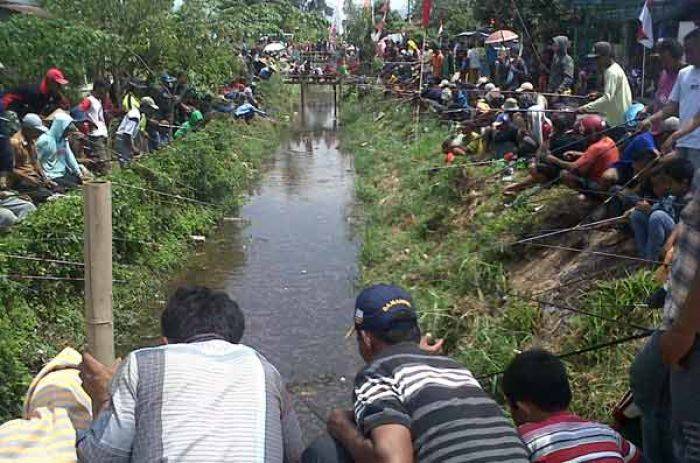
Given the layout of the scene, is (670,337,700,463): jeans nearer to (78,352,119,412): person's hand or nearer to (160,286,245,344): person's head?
(160,286,245,344): person's head

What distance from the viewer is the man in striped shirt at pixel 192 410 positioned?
2193mm

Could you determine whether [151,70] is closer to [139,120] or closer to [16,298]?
[139,120]

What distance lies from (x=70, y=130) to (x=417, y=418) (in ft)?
28.8

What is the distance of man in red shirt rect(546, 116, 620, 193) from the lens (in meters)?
7.28

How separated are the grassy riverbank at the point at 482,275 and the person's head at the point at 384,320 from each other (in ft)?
9.33

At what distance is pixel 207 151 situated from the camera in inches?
474

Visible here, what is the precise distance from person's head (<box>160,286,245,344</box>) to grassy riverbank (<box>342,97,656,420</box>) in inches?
127

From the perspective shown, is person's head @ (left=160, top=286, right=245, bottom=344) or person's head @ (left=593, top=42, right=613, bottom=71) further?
person's head @ (left=593, top=42, right=613, bottom=71)

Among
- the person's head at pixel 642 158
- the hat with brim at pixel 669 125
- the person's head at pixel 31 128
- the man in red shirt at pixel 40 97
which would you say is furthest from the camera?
the man in red shirt at pixel 40 97

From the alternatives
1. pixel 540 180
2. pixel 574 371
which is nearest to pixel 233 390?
pixel 574 371

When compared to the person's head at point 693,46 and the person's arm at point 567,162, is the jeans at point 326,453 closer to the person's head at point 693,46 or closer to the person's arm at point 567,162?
the person's head at point 693,46

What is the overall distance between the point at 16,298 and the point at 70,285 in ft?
3.57

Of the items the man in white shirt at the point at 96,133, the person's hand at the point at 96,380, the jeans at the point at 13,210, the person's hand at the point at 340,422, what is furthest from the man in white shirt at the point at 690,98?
the man in white shirt at the point at 96,133

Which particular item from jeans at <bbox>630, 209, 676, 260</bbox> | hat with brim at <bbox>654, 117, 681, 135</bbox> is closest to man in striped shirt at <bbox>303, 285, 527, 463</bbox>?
jeans at <bbox>630, 209, 676, 260</bbox>
